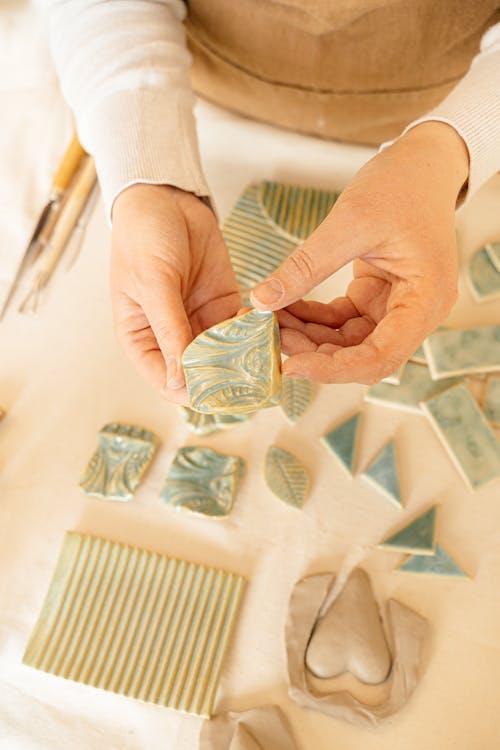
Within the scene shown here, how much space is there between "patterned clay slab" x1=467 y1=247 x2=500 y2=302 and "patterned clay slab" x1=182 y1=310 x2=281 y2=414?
348mm

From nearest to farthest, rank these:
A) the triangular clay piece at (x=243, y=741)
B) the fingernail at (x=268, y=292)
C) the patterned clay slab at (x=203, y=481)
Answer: the fingernail at (x=268, y=292) < the triangular clay piece at (x=243, y=741) < the patterned clay slab at (x=203, y=481)

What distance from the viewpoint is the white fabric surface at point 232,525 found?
598 millimetres

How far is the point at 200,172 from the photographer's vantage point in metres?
0.64

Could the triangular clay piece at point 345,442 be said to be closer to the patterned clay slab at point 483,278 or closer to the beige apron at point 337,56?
the patterned clay slab at point 483,278

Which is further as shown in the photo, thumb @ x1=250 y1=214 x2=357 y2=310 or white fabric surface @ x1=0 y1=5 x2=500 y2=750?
white fabric surface @ x1=0 y1=5 x2=500 y2=750

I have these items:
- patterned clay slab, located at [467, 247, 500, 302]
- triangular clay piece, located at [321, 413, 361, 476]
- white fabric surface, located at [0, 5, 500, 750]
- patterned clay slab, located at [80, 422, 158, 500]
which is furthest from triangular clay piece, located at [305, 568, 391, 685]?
patterned clay slab, located at [467, 247, 500, 302]

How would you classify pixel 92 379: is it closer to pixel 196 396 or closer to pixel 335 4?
pixel 196 396

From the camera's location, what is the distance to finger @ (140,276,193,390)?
534 millimetres

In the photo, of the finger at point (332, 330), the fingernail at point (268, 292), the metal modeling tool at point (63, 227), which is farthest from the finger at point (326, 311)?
the metal modeling tool at point (63, 227)

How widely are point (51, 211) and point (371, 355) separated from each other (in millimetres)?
532

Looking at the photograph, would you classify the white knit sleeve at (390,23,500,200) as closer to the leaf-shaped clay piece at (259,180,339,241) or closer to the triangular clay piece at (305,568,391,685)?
the leaf-shaped clay piece at (259,180,339,241)

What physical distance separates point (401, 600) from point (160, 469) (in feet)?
0.92

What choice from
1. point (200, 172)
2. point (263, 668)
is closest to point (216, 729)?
point (263, 668)

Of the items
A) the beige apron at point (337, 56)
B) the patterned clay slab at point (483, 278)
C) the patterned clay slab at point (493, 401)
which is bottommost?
the patterned clay slab at point (493, 401)
